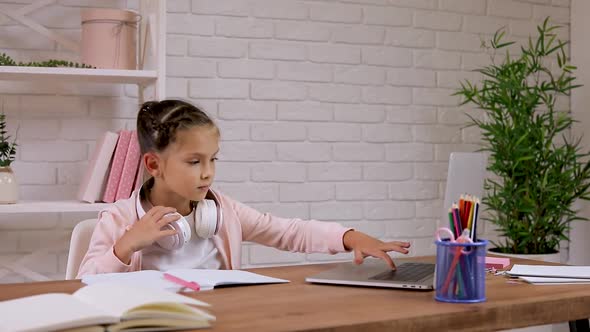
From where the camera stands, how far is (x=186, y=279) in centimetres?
135

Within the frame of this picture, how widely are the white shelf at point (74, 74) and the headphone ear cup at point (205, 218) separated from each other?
2.83 ft

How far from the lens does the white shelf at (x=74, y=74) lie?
231 centimetres

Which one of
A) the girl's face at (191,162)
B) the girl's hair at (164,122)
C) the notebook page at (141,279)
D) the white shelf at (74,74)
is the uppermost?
the white shelf at (74,74)

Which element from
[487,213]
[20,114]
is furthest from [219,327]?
[487,213]

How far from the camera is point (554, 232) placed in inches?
125

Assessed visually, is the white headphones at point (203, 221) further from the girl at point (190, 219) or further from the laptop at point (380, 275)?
the laptop at point (380, 275)

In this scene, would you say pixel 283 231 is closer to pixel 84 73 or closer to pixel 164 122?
pixel 164 122

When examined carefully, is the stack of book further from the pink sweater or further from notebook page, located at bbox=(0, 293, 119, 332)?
notebook page, located at bbox=(0, 293, 119, 332)

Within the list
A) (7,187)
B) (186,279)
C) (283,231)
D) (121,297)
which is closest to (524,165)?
(283,231)

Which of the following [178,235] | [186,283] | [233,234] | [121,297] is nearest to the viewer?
[121,297]

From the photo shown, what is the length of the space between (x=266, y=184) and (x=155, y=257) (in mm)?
1331

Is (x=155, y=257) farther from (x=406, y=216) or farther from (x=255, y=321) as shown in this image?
(x=406, y=216)

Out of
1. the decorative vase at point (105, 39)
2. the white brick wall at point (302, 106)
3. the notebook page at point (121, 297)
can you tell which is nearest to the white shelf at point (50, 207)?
the white brick wall at point (302, 106)

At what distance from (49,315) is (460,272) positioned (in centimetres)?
63
